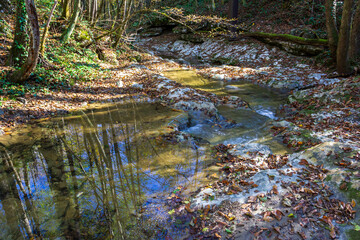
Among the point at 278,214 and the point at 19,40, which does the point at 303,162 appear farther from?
the point at 19,40

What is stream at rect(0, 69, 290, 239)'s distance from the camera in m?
3.07

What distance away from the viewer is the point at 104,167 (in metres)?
4.39

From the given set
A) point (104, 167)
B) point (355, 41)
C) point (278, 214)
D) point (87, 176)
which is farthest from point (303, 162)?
point (355, 41)

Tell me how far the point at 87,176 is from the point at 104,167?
0.40 metres

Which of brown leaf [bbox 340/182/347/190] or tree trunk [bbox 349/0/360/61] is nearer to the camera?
brown leaf [bbox 340/182/347/190]

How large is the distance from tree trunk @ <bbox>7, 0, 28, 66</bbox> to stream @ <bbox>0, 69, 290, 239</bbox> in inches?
136

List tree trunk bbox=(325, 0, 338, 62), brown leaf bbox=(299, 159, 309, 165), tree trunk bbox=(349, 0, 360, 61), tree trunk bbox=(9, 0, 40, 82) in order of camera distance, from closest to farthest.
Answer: brown leaf bbox=(299, 159, 309, 165) → tree trunk bbox=(9, 0, 40, 82) → tree trunk bbox=(349, 0, 360, 61) → tree trunk bbox=(325, 0, 338, 62)

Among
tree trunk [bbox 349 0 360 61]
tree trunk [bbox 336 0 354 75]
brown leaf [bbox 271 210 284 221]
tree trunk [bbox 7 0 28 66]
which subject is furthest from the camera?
tree trunk [bbox 349 0 360 61]

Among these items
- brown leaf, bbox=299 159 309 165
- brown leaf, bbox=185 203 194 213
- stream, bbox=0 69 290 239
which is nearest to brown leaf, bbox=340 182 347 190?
brown leaf, bbox=299 159 309 165

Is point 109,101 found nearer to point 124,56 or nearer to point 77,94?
point 77,94

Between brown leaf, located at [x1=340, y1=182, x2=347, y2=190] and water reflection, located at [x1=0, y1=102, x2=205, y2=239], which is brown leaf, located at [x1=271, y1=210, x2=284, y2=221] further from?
water reflection, located at [x1=0, y1=102, x2=205, y2=239]

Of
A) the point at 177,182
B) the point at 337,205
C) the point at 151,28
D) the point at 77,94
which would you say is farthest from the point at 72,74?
the point at 151,28

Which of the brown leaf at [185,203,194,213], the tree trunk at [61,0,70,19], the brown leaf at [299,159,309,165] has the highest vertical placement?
the tree trunk at [61,0,70,19]

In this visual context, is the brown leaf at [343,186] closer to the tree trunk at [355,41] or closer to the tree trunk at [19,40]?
the tree trunk at [355,41]
